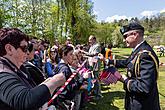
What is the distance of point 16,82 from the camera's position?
1788 mm

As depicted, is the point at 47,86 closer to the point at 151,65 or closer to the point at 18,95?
the point at 18,95

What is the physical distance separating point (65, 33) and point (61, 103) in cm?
2880

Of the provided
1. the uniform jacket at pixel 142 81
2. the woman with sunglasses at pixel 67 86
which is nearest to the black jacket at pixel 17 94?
the uniform jacket at pixel 142 81

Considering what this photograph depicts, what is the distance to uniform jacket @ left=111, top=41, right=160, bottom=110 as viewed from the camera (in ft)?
10.7

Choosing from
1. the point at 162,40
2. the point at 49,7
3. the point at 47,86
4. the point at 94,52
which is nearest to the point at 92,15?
the point at 49,7

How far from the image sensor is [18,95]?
66.4 inches

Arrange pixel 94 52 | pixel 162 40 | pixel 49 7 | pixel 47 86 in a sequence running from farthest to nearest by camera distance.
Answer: pixel 162 40
pixel 49 7
pixel 94 52
pixel 47 86

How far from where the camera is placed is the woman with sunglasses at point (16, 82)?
66.8 inches

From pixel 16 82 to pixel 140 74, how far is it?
1.97 metres

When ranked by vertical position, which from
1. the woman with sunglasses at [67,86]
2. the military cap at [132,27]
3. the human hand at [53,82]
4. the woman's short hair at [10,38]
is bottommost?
the woman with sunglasses at [67,86]

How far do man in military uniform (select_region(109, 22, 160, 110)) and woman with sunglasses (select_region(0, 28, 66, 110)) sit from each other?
1631 millimetres

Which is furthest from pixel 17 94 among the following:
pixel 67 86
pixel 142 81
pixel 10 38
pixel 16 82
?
pixel 67 86

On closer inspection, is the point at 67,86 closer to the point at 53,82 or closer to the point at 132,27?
the point at 132,27

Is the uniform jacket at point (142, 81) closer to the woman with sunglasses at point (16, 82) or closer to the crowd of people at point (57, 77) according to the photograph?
the crowd of people at point (57, 77)
